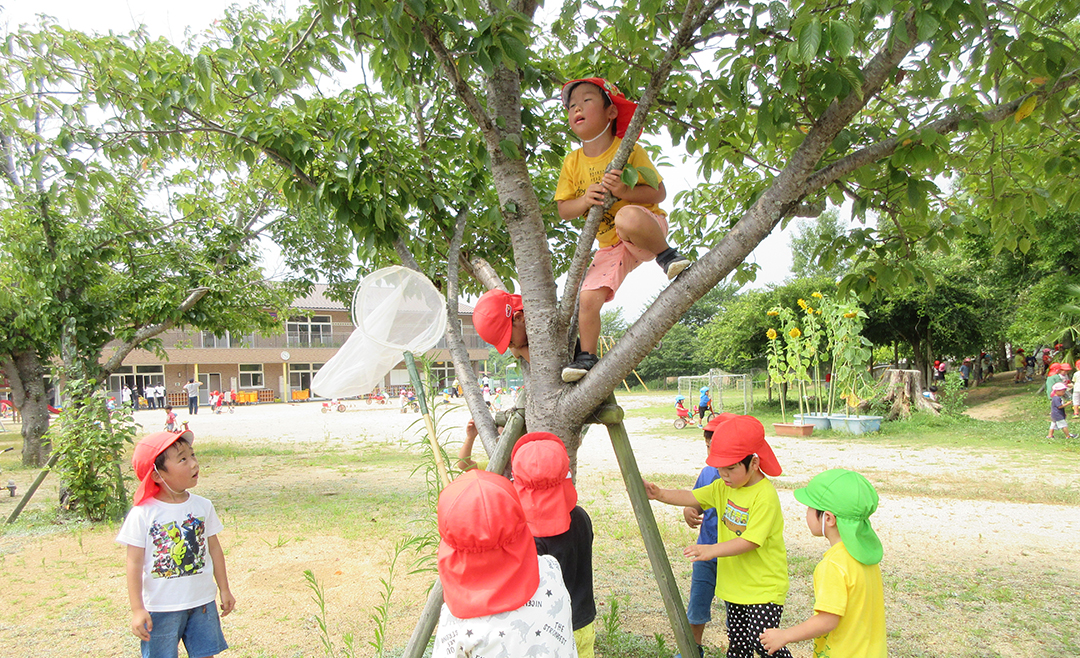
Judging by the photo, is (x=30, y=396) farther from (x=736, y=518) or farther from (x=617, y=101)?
(x=736, y=518)

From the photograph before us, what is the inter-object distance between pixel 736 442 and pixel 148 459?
251 cm

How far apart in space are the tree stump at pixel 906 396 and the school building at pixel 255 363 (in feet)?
73.9

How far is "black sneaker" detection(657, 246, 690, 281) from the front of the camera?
2.52m

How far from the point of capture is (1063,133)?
342cm

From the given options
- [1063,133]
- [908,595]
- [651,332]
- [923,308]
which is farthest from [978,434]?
[651,332]

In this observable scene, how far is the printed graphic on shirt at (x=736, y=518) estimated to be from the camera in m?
2.77

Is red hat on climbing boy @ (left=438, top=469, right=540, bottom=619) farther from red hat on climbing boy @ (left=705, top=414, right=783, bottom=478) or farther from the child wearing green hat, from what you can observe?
red hat on climbing boy @ (left=705, top=414, right=783, bottom=478)

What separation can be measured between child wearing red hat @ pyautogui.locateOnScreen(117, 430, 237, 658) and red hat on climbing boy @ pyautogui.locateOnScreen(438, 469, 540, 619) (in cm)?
155

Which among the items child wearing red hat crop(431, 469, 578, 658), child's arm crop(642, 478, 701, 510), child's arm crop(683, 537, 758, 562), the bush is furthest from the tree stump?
child wearing red hat crop(431, 469, 578, 658)

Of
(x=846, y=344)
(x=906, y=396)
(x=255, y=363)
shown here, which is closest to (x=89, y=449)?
(x=846, y=344)

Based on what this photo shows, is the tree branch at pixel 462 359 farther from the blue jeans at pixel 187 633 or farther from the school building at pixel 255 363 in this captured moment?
the school building at pixel 255 363

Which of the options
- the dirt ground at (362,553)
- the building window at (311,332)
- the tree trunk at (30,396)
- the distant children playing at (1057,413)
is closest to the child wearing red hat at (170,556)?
the dirt ground at (362,553)

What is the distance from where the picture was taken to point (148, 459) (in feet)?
8.59

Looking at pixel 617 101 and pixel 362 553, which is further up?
pixel 617 101
